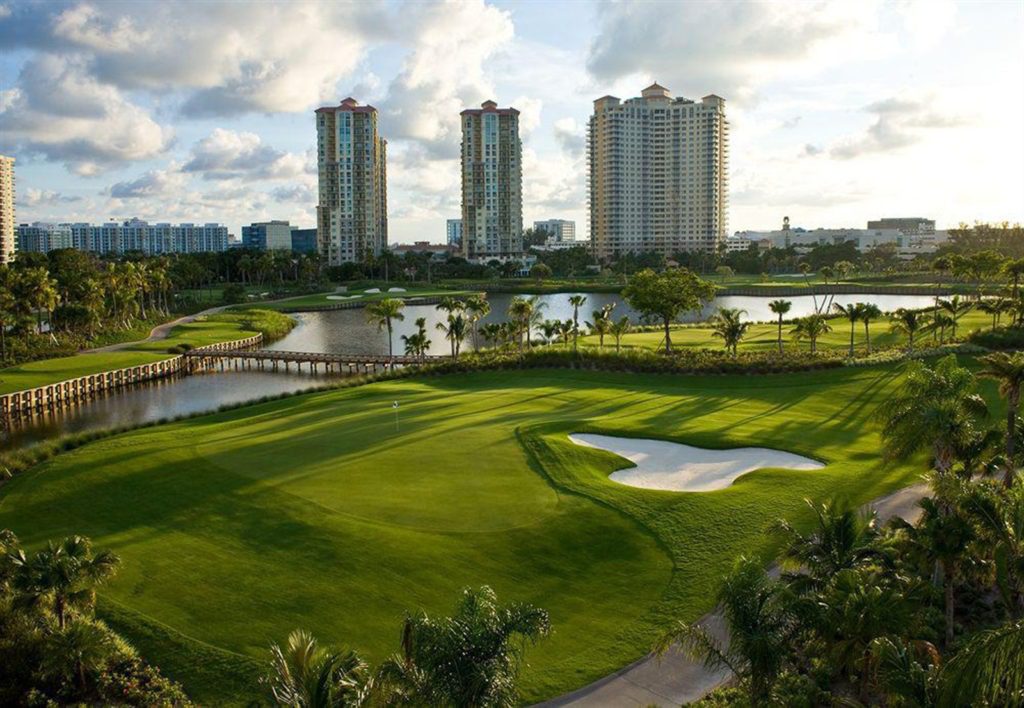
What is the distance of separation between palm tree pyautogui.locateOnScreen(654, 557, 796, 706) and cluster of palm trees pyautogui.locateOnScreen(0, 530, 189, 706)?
11519 mm

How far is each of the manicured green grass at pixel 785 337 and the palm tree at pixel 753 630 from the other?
2107 inches

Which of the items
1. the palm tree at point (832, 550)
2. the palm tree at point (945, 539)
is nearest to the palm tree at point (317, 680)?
the palm tree at point (832, 550)

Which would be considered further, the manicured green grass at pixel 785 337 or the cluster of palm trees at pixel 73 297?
the cluster of palm trees at pixel 73 297

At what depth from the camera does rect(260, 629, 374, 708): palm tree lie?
41.0 ft

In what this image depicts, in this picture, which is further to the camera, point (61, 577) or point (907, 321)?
point (907, 321)

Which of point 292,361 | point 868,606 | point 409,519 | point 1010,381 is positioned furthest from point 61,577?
point 292,361

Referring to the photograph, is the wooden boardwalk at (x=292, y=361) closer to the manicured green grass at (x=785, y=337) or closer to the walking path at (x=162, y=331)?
the walking path at (x=162, y=331)

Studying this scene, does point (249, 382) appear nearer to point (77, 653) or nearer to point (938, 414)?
point (77, 653)

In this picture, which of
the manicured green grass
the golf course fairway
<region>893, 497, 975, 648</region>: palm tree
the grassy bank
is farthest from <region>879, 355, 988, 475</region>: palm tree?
the grassy bank

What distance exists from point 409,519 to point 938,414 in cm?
1611

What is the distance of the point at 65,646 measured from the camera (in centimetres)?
1877

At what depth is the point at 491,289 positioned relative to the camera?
171875 millimetres

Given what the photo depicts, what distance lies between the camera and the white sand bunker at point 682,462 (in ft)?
106

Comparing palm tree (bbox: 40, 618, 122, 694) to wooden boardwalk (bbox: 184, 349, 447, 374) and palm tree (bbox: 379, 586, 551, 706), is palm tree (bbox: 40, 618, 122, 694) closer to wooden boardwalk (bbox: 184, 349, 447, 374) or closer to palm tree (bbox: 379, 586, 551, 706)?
palm tree (bbox: 379, 586, 551, 706)
